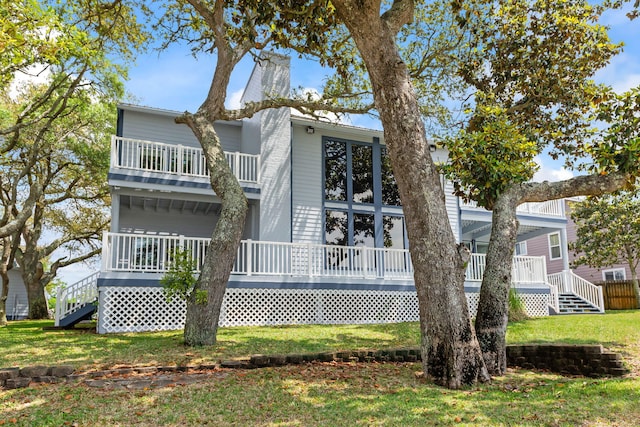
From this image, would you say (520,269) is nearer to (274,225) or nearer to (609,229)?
(609,229)

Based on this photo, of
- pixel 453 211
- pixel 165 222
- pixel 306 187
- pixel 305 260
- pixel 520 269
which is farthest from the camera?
pixel 453 211

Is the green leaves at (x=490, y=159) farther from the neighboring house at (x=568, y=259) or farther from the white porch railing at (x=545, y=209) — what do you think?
the neighboring house at (x=568, y=259)

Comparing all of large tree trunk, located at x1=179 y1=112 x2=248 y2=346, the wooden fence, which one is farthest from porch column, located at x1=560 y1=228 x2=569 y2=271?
large tree trunk, located at x1=179 y1=112 x2=248 y2=346

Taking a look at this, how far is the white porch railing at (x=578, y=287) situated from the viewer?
19.5 m

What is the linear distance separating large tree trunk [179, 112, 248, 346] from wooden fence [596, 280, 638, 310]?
71.1ft

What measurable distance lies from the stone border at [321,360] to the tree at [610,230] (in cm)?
1678

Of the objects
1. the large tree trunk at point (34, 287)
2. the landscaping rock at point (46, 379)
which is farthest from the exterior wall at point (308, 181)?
the large tree trunk at point (34, 287)

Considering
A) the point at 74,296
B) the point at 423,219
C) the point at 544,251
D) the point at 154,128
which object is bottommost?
the point at 74,296

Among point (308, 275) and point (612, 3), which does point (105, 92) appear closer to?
point (308, 275)

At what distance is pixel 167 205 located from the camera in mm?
16922

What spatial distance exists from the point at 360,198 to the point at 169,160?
6889 millimetres

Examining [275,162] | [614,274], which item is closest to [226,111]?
[275,162]

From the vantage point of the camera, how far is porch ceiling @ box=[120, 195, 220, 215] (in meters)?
16.0

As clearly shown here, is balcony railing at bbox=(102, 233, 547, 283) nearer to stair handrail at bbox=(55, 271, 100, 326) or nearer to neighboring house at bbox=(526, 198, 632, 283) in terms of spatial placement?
stair handrail at bbox=(55, 271, 100, 326)
